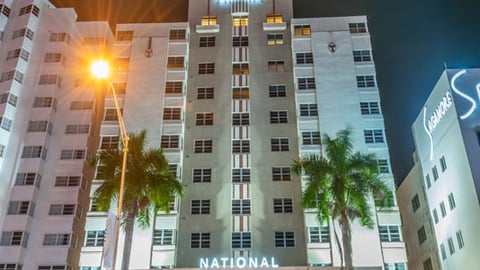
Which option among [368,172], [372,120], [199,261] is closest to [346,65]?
[372,120]

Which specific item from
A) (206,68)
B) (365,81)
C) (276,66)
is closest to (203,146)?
(206,68)

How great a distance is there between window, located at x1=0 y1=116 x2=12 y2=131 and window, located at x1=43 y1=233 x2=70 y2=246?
48.9ft

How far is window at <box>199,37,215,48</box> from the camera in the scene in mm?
68750

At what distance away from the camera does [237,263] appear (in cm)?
5319

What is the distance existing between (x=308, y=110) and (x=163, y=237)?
2325cm

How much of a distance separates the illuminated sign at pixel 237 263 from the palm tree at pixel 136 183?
9370 mm

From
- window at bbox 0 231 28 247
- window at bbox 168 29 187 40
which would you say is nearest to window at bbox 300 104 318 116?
window at bbox 168 29 187 40

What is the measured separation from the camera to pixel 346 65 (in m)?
64.5

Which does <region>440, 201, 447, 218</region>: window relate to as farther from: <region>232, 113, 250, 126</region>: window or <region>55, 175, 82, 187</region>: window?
<region>55, 175, 82, 187</region>: window

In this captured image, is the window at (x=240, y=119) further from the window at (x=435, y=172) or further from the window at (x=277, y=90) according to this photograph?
the window at (x=435, y=172)

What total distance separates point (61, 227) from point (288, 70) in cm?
3460

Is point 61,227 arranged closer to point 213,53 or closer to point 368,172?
point 213,53

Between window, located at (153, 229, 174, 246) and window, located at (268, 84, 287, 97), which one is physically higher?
window, located at (268, 84, 287, 97)

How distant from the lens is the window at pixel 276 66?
6646 centimetres
